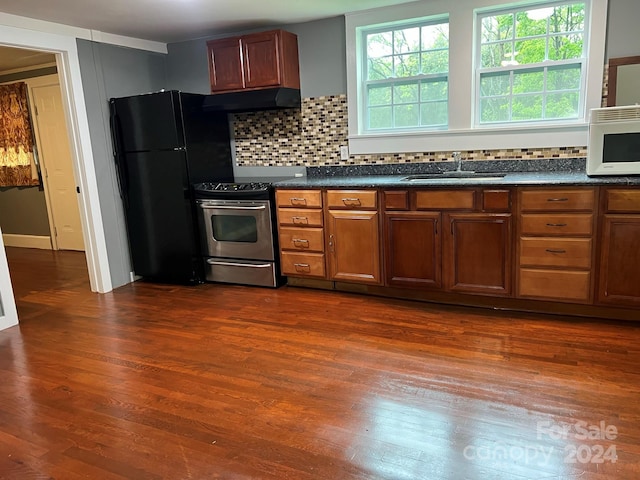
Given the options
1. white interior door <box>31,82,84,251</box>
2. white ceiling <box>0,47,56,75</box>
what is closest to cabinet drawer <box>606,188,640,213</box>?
white ceiling <box>0,47,56,75</box>

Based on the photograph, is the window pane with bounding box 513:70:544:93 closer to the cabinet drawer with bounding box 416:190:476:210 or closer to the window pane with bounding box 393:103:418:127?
the window pane with bounding box 393:103:418:127

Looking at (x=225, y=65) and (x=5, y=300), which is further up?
(x=225, y=65)

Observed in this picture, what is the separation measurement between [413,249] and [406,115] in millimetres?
1217

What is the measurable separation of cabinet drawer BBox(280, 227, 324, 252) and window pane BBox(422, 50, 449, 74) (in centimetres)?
154

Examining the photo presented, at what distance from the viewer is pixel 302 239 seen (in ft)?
12.8

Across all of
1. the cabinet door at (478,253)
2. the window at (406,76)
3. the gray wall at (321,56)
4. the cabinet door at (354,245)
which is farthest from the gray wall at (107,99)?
the cabinet door at (478,253)

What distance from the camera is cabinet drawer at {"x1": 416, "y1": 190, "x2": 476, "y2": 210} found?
3.22 metres

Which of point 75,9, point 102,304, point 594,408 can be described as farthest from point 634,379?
point 75,9

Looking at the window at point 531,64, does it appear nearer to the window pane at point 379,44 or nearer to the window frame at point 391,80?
the window frame at point 391,80

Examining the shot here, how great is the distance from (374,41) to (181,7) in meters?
1.53

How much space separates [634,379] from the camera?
2.33 meters

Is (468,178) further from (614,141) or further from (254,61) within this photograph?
(254,61)

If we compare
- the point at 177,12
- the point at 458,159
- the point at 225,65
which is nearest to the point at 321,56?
the point at 225,65

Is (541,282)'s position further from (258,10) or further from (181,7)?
(181,7)
